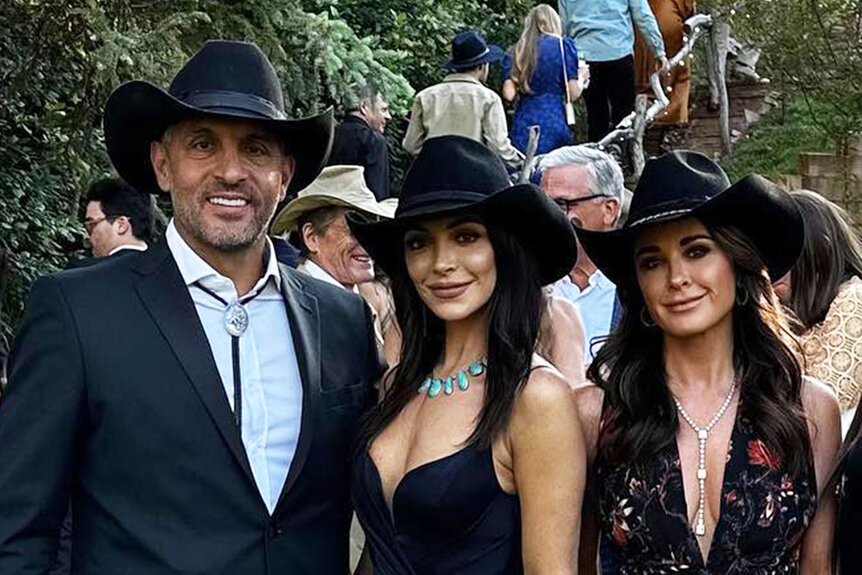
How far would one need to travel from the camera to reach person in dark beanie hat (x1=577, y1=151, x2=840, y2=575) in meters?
3.48

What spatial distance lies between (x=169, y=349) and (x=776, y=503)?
159 centimetres

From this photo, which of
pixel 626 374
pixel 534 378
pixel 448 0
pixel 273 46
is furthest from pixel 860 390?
pixel 448 0

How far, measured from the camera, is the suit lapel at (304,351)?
341cm

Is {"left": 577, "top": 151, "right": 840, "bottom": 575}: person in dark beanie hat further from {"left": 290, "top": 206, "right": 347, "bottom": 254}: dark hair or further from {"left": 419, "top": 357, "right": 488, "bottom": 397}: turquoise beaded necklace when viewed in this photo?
{"left": 290, "top": 206, "right": 347, "bottom": 254}: dark hair

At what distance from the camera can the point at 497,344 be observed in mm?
3621

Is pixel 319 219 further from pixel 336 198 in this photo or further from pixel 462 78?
pixel 462 78

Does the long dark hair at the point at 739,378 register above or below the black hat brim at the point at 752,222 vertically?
below

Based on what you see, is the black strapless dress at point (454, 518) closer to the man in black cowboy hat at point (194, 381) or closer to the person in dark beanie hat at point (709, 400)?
the man in black cowboy hat at point (194, 381)

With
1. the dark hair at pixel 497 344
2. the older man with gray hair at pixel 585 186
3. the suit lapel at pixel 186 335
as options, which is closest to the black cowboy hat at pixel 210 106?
the suit lapel at pixel 186 335

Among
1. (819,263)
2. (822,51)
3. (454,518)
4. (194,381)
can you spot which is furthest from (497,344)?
(822,51)

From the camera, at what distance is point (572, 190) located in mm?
5859

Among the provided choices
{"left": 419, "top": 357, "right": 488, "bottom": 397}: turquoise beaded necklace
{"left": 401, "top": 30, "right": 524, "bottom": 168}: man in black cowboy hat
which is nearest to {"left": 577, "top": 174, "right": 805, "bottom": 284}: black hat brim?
{"left": 419, "top": 357, "right": 488, "bottom": 397}: turquoise beaded necklace

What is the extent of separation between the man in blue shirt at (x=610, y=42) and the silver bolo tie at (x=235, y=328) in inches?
303

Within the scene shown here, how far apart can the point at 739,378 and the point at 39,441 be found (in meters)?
1.84
